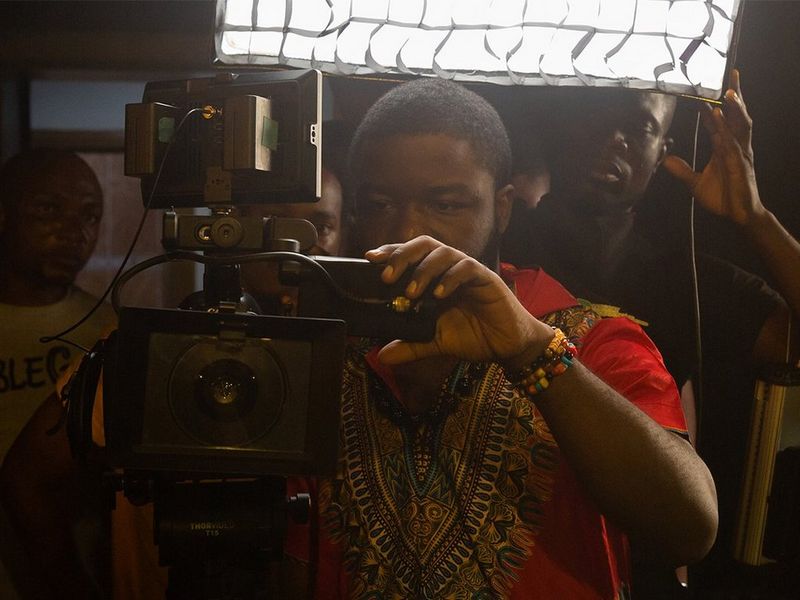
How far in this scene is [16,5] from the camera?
5.73 feet

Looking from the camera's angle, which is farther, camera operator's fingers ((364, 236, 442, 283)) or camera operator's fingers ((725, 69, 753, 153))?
camera operator's fingers ((725, 69, 753, 153))

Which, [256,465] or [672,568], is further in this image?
[672,568]

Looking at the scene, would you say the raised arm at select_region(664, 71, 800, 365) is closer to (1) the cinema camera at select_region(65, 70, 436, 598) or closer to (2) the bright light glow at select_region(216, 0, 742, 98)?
(2) the bright light glow at select_region(216, 0, 742, 98)

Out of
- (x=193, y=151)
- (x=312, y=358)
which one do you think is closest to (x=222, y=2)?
(x=193, y=151)

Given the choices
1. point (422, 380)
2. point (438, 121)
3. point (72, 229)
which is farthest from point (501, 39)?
point (72, 229)

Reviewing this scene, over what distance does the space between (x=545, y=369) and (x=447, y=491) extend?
0.32 m

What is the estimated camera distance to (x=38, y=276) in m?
1.72

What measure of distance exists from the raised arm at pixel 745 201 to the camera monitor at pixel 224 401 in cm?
72

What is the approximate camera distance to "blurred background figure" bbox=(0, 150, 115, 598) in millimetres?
1664

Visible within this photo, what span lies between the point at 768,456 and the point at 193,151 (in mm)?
977

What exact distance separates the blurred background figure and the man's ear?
0.84 m

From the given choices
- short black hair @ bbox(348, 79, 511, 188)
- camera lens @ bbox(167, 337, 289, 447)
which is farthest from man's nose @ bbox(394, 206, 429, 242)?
camera lens @ bbox(167, 337, 289, 447)

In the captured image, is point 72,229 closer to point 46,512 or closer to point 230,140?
point 46,512

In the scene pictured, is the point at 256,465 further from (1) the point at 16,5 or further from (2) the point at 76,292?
(1) the point at 16,5
